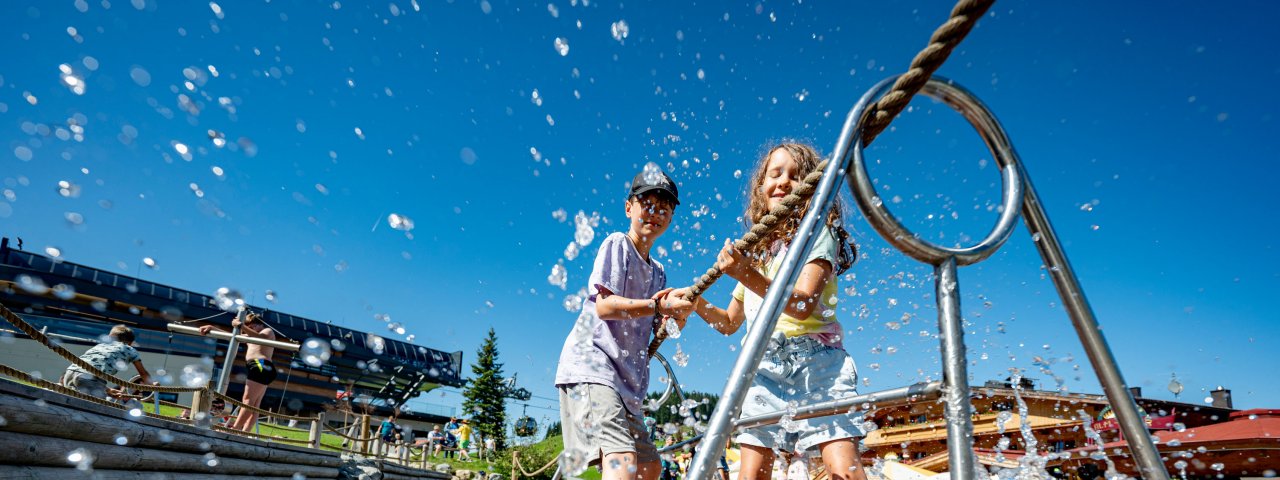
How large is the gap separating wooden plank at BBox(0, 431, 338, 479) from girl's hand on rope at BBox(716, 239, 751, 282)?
4.34m

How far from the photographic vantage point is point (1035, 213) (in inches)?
48.4

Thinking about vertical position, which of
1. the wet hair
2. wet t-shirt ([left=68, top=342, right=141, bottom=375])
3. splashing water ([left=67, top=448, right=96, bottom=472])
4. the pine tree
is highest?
the pine tree

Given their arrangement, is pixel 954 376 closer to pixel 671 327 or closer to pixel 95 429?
pixel 671 327

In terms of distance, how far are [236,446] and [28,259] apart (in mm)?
28313

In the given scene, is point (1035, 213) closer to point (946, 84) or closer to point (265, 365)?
point (946, 84)

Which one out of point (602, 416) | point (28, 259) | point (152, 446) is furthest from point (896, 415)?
point (28, 259)

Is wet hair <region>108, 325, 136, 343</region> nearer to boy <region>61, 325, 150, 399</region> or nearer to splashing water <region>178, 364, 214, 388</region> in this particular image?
boy <region>61, 325, 150, 399</region>

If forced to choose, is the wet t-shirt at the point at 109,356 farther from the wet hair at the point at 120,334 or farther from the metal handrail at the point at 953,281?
the metal handrail at the point at 953,281

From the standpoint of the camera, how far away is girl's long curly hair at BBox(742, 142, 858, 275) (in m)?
2.39

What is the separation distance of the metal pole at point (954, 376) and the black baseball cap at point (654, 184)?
1792mm

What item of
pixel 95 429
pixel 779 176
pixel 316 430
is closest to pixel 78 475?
pixel 95 429

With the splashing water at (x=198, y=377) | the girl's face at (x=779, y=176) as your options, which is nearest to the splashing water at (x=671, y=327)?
the girl's face at (x=779, y=176)

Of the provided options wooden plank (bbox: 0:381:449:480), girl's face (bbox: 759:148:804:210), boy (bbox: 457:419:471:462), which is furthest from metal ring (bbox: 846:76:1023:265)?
boy (bbox: 457:419:471:462)

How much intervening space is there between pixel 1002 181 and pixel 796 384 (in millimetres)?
1266
